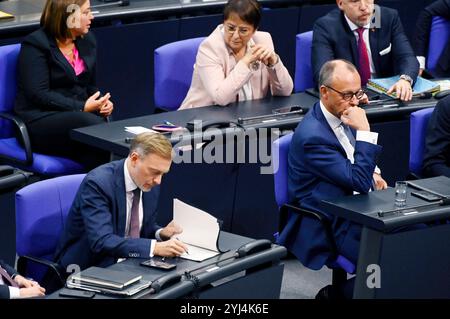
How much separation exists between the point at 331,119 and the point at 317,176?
301 mm

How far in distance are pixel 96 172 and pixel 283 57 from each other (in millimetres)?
3613

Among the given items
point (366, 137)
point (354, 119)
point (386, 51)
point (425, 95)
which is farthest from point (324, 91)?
point (386, 51)

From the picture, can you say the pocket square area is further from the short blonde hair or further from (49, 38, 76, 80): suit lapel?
the short blonde hair


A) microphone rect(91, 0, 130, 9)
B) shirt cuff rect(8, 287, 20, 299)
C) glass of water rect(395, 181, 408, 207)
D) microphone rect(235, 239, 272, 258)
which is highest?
microphone rect(91, 0, 130, 9)

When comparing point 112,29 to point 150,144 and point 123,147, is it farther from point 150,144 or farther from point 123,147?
point 150,144

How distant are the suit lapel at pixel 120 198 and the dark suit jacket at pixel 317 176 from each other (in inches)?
37.6

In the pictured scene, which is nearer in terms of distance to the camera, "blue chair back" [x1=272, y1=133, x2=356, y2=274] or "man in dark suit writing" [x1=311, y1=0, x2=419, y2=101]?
"blue chair back" [x1=272, y1=133, x2=356, y2=274]

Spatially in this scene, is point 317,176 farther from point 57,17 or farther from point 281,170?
point 57,17

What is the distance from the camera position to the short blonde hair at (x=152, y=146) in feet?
16.6

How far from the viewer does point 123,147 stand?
5.91m

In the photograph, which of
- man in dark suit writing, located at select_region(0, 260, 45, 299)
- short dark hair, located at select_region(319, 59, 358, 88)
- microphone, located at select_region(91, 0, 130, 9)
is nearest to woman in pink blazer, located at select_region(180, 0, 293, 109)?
short dark hair, located at select_region(319, 59, 358, 88)

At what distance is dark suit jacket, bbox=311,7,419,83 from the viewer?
701 cm

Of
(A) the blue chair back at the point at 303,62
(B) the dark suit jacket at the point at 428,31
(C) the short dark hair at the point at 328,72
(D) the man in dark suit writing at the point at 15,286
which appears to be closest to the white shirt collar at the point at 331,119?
(C) the short dark hair at the point at 328,72

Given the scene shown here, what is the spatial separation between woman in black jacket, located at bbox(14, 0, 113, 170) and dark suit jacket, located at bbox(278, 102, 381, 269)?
4.47 ft
